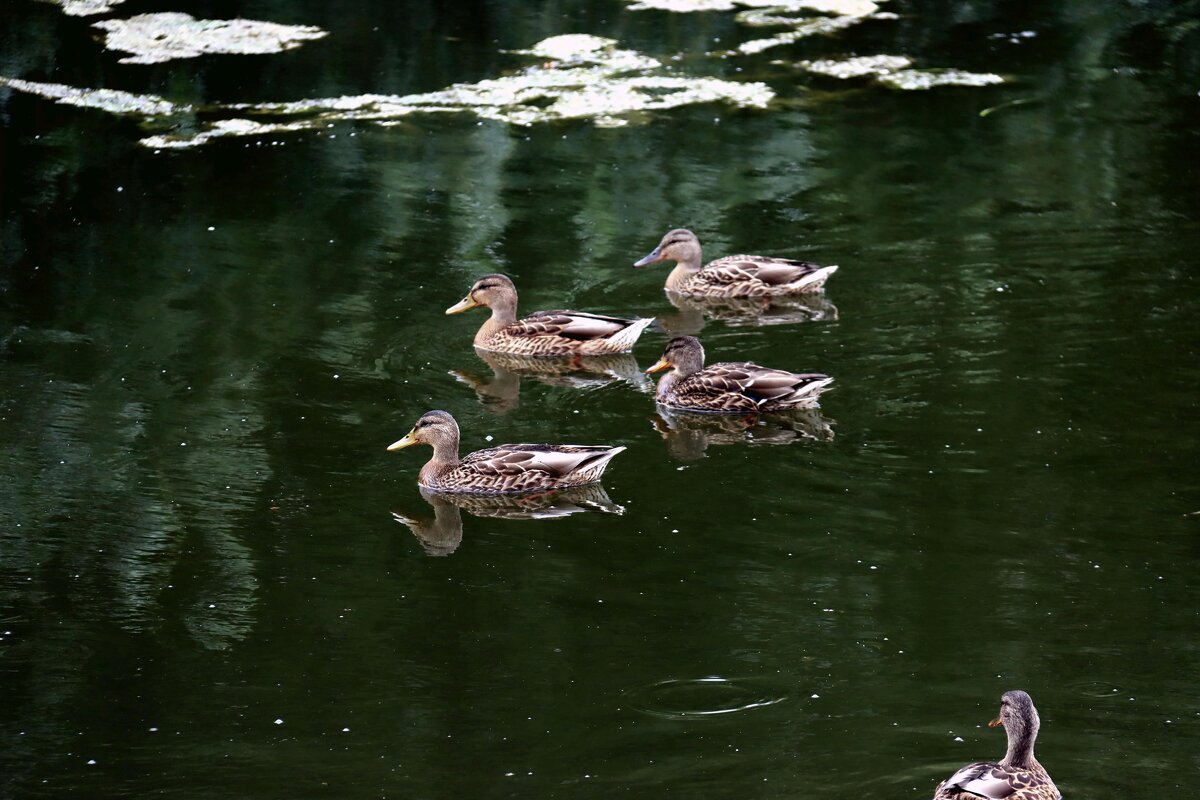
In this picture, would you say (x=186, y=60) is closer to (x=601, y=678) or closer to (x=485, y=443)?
(x=485, y=443)

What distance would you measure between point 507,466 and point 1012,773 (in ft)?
13.7

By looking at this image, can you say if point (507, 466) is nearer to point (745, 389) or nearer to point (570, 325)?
point (745, 389)

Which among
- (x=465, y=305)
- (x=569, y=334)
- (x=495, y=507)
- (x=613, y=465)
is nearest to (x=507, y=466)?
(x=495, y=507)

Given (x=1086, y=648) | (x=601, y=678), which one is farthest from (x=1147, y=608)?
(x=601, y=678)

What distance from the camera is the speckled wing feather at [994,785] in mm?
5738

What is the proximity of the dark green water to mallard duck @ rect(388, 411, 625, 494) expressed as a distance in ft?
0.68

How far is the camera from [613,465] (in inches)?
386

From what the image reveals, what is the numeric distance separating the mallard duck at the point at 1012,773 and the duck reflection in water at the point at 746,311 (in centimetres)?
605

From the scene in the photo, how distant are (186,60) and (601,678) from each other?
12.8 m

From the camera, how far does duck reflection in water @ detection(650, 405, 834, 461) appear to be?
1009cm

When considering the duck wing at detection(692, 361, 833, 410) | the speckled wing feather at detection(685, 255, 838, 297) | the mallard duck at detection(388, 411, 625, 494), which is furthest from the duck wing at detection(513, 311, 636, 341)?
the mallard duck at detection(388, 411, 625, 494)

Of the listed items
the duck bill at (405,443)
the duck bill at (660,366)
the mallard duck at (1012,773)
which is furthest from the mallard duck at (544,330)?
the mallard duck at (1012,773)

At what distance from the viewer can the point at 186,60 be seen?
18266 millimetres

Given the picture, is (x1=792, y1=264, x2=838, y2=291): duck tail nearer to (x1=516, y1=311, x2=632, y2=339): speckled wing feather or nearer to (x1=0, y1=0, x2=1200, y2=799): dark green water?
(x1=0, y1=0, x2=1200, y2=799): dark green water
